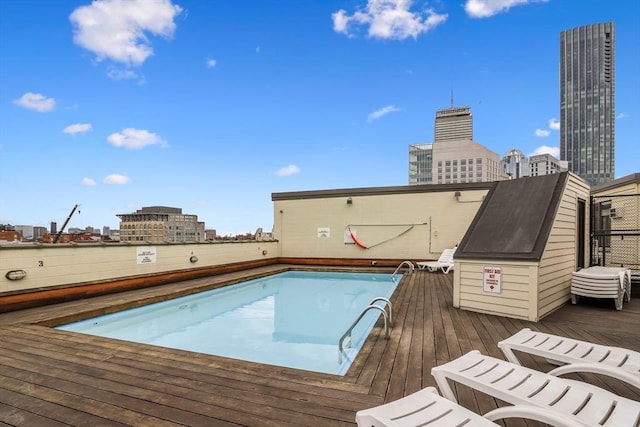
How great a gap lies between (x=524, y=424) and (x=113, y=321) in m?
5.25

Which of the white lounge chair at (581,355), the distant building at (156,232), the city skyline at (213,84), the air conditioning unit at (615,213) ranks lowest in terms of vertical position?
the white lounge chair at (581,355)

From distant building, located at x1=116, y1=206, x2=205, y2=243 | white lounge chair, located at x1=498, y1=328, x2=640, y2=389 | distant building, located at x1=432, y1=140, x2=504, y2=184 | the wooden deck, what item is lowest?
the wooden deck

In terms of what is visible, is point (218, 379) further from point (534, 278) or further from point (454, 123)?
point (454, 123)

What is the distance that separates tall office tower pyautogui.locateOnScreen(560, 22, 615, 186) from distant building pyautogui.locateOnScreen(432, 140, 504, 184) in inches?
673

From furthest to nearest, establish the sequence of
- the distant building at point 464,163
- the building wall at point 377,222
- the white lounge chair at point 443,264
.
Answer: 1. the distant building at point 464,163
2. the building wall at point 377,222
3. the white lounge chair at point 443,264

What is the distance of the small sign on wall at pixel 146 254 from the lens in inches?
268

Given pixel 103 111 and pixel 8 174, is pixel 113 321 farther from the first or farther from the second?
pixel 103 111

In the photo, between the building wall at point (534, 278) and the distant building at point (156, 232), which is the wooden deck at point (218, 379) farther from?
the distant building at point (156, 232)

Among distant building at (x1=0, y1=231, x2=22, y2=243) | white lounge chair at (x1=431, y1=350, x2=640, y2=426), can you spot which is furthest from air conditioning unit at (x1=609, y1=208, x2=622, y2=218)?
distant building at (x1=0, y1=231, x2=22, y2=243)

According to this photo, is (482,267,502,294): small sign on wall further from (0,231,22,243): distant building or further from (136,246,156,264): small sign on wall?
(0,231,22,243): distant building

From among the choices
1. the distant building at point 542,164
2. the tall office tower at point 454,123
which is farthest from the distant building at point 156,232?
the tall office tower at point 454,123

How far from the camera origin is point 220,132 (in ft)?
54.6

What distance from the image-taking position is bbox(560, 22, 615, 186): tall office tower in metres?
70.1

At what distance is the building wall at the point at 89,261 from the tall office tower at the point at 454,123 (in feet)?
351
